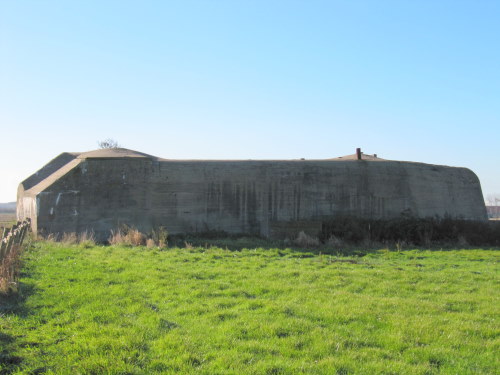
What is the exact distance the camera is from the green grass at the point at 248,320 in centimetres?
394

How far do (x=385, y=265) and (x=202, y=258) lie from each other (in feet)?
12.8

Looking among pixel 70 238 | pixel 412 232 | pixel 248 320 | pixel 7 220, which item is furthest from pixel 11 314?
pixel 7 220

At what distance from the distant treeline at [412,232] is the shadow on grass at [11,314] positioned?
32.2ft

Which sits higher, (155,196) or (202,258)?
(155,196)

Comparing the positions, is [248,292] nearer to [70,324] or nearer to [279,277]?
[279,277]

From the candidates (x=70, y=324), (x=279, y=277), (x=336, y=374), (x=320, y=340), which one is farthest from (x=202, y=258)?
(x=336, y=374)

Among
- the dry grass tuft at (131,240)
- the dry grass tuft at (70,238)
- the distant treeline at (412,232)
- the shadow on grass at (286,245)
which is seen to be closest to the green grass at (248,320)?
the shadow on grass at (286,245)

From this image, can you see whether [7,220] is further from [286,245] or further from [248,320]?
[248,320]

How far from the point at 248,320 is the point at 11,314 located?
2724 millimetres

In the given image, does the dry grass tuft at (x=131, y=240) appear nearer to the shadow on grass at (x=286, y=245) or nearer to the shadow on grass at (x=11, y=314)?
the shadow on grass at (x=286, y=245)

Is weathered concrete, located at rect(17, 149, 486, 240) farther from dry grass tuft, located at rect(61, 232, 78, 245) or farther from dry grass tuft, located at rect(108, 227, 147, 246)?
dry grass tuft, located at rect(108, 227, 147, 246)

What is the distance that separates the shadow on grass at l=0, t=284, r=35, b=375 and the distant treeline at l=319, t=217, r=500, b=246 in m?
9.81

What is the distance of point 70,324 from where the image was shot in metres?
4.98

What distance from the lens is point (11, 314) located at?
5332 mm
